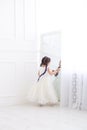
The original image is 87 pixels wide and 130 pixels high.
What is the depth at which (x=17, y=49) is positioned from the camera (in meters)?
3.83

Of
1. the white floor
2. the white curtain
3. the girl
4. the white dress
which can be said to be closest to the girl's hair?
the girl

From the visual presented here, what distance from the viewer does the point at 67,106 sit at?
11.8 ft

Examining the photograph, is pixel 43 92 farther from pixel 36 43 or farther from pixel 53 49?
pixel 36 43

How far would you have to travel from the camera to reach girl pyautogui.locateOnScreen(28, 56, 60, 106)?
3623 mm

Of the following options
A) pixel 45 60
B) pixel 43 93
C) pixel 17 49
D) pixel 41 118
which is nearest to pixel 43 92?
pixel 43 93

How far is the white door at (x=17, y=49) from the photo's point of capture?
3750 mm

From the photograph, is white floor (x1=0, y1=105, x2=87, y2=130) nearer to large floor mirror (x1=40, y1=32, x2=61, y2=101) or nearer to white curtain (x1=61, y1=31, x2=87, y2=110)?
white curtain (x1=61, y1=31, x2=87, y2=110)

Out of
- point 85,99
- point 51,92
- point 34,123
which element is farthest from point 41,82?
point 34,123

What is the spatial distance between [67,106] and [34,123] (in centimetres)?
91

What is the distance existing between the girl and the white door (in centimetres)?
24

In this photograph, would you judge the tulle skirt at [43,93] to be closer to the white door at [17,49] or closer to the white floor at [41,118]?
the white floor at [41,118]

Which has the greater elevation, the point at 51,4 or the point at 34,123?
the point at 51,4

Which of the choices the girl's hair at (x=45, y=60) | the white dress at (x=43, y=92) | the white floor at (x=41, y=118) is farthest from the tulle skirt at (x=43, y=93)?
the girl's hair at (x=45, y=60)

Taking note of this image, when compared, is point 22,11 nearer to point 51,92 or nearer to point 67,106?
point 51,92
